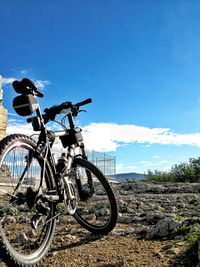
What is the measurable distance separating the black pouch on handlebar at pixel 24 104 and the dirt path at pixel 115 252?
146 cm

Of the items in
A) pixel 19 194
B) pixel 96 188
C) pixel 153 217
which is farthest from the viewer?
pixel 153 217

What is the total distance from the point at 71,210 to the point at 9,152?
1362 mm

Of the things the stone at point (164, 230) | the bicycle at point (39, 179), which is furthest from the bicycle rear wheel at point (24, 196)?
the stone at point (164, 230)

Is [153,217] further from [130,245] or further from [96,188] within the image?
[130,245]

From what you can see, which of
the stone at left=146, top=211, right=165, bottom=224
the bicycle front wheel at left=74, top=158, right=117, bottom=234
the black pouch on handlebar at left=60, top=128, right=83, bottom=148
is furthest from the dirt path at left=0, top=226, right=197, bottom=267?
the black pouch on handlebar at left=60, top=128, right=83, bottom=148

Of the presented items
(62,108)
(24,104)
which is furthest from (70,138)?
(24,104)

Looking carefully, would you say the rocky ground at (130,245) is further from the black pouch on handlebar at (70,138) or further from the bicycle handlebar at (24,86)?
→ the bicycle handlebar at (24,86)

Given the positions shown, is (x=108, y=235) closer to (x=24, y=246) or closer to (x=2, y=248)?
(x=24, y=246)

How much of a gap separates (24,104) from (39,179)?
0.80m

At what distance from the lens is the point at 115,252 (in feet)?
13.3

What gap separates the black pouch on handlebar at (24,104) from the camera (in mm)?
3873

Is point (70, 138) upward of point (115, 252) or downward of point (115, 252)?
upward

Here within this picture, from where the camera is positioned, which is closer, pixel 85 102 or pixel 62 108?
pixel 62 108

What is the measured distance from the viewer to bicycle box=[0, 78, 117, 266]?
3.61 m
